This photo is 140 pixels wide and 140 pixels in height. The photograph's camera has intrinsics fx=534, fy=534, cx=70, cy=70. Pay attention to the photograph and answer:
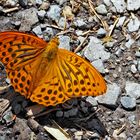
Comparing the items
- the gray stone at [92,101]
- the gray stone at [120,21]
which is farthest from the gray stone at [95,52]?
the gray stone at [92,101]

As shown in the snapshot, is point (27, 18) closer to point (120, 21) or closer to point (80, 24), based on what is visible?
point (80, 24)

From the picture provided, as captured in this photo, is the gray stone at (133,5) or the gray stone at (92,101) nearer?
the gray stone at (92,101)

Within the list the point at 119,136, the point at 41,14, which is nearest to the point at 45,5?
the point at 41,14

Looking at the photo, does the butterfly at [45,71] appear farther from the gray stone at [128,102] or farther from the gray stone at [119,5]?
the gray stone at [119,5]

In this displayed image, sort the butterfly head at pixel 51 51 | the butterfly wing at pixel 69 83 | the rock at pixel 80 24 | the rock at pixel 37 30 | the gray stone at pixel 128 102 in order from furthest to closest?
the rock at pixel 80 24, the rock at pixel 37 30, the gray stone at pixel 128 102, the butterfly head at pixel 51 51, the butterfly wing at pixel 69 83

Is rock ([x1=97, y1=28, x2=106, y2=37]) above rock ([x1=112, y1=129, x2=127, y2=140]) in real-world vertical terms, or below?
above

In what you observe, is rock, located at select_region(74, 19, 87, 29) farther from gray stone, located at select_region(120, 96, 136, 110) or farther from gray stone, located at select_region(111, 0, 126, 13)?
gray stone, located at select_region(120, 96, 136, 110)

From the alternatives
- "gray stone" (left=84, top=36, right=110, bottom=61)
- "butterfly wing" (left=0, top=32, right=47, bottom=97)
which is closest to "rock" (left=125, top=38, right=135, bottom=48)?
"gray stone" (left=84, top=36, right=110, bottom=61)
